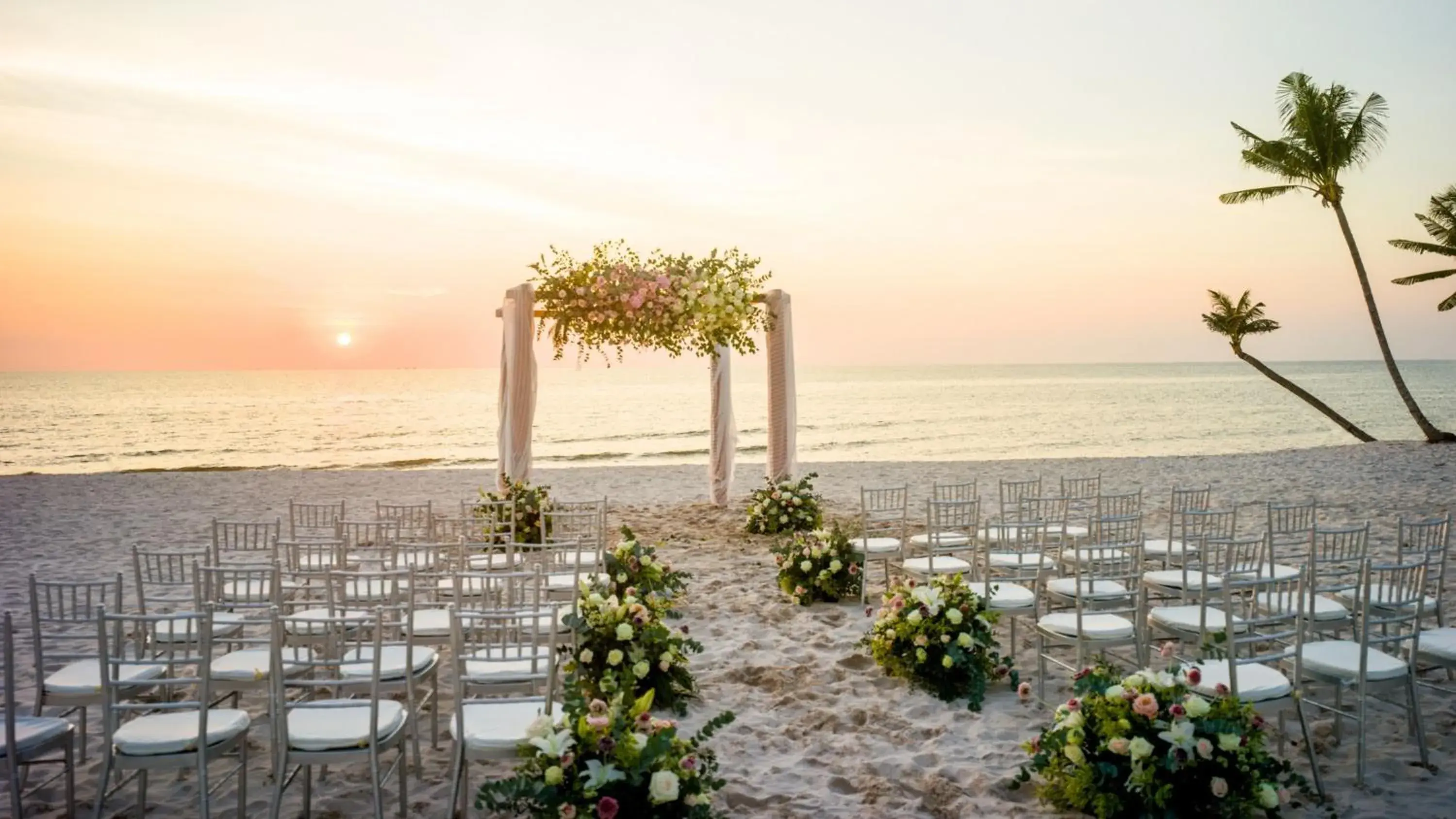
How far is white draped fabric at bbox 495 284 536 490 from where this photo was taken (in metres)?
9.23

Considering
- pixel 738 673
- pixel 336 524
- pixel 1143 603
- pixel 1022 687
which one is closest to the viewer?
pixel 1022 687

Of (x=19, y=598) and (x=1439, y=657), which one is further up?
(x=1439, y=657)

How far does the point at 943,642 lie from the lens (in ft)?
16.0

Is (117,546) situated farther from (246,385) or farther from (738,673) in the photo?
(246,385)

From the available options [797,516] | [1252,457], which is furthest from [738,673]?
[1252,457]

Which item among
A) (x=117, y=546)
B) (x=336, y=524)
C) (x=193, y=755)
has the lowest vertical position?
(x=117, y=546)

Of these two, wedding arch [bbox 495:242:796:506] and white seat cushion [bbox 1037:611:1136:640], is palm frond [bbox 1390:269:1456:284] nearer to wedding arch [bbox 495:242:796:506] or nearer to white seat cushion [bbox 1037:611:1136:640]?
wedding arch [bbox 495:242:796:506]

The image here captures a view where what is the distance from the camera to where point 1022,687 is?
4.12 metres

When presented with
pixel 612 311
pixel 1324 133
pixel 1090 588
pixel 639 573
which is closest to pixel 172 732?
pixel 639 573

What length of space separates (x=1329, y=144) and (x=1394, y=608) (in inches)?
752

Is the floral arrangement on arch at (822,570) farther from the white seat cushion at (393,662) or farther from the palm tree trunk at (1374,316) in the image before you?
the palm tree trunk at (1374,316)

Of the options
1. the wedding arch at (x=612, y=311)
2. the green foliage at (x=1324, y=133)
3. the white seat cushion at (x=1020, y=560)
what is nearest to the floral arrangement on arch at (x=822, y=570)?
the white seat cushion at (x=1020, y=560)

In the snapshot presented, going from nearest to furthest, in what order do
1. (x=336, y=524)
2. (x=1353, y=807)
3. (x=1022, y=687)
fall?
1. (x=1353, y=807)
2. (x=1022, y=687)
3. (x=336, y=524)

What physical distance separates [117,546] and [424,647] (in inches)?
316
